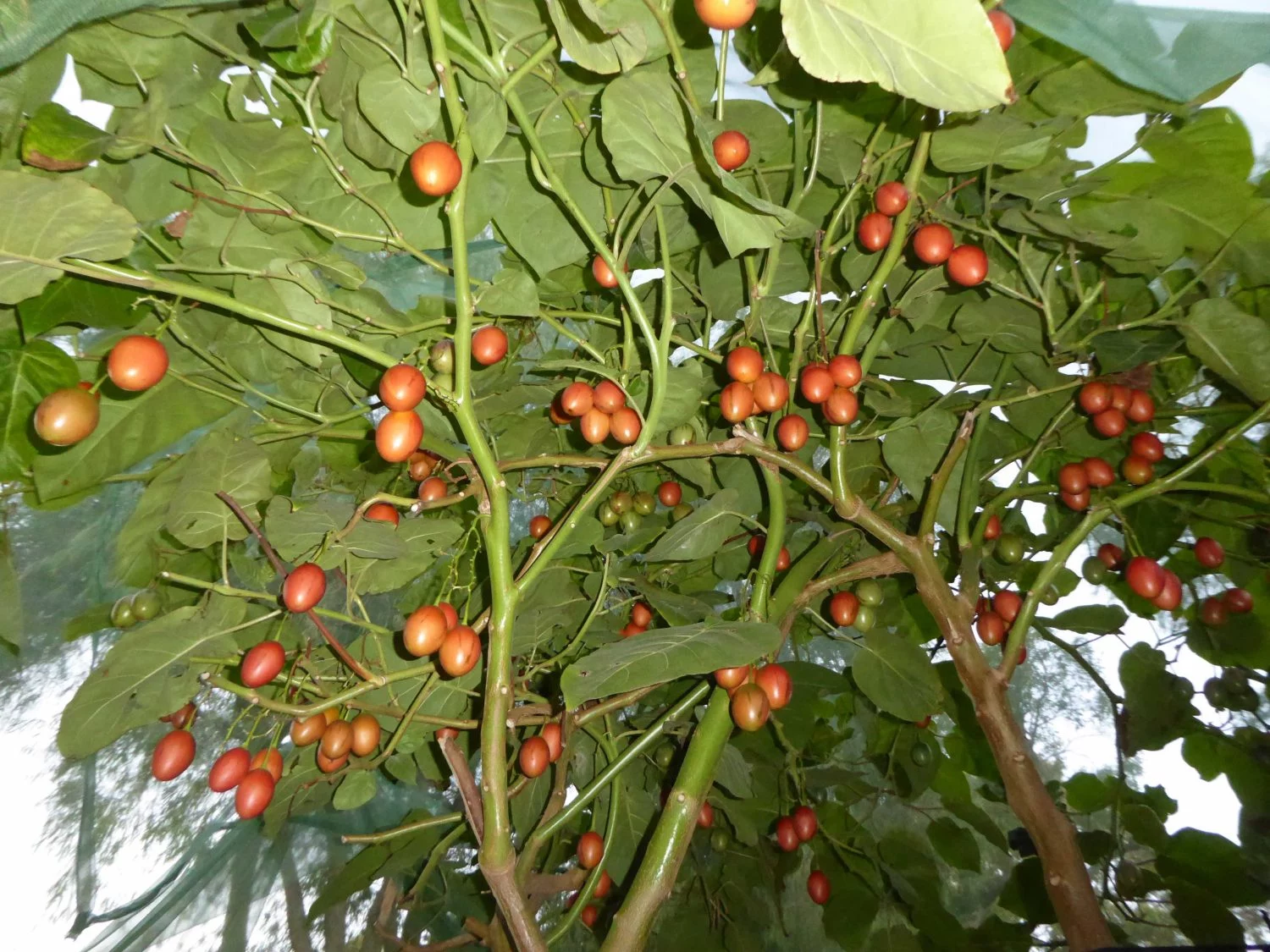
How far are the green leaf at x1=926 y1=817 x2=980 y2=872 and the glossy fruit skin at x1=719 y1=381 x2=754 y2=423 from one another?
4.10 feet

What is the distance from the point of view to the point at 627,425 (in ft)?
A: 2.48

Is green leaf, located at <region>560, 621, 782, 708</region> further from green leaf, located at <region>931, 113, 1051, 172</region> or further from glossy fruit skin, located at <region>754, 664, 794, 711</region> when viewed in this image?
green leaf, located at <region>931, 113, 1051, 172</region>

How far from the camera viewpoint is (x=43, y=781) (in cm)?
101

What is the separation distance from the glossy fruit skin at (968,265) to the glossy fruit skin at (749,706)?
53cm

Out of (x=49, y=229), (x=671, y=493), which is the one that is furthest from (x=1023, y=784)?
(x=49, y=229)

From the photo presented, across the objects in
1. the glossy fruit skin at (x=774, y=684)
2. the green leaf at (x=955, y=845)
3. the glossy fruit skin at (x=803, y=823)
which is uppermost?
the glossy fruit skin at (x=774, y=684)

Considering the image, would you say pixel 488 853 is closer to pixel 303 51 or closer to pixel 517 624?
pixel 517 624

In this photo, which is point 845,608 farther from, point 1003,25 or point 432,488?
point 1003,25

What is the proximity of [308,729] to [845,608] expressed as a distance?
0.81 meters

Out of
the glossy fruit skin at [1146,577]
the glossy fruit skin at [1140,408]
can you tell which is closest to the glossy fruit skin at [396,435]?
the glossy fruit skin at [1140,408]

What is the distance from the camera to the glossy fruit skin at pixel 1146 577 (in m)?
1.06

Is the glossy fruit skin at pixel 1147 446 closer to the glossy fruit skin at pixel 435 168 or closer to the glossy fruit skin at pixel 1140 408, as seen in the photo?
the glossy fruit skin at pixel 1140 408

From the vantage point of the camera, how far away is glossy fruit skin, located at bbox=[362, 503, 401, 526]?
2.73ft

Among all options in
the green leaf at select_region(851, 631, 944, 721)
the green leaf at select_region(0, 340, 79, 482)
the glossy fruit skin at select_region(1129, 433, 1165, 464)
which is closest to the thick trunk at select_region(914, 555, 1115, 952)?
the green leaf at select_region(851, 631, 944, 721)
